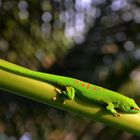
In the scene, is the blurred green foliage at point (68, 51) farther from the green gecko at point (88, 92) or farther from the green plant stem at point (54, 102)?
the green plant stem at point (54, 102)

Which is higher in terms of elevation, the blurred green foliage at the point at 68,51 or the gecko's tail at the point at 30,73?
the gecko's tail at the point at 30,73

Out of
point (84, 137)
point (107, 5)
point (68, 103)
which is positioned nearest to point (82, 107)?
point (68, 103)

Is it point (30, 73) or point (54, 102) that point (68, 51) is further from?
point (54, 102)

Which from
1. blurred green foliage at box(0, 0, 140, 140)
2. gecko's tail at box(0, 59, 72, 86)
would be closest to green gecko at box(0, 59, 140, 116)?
gecko's tail at box(0, 59, 72, 86)

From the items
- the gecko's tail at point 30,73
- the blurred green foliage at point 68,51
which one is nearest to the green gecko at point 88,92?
the gecko's tail at point 30,73

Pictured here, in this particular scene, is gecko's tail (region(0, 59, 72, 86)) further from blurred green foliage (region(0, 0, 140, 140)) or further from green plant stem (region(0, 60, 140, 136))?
blurred green foliage (region(0, 0, 140, 140))

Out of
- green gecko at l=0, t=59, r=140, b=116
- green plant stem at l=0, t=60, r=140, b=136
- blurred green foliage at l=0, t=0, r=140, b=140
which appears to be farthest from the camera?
blurred green foliage at l=0, t=0, r=140, b=140
